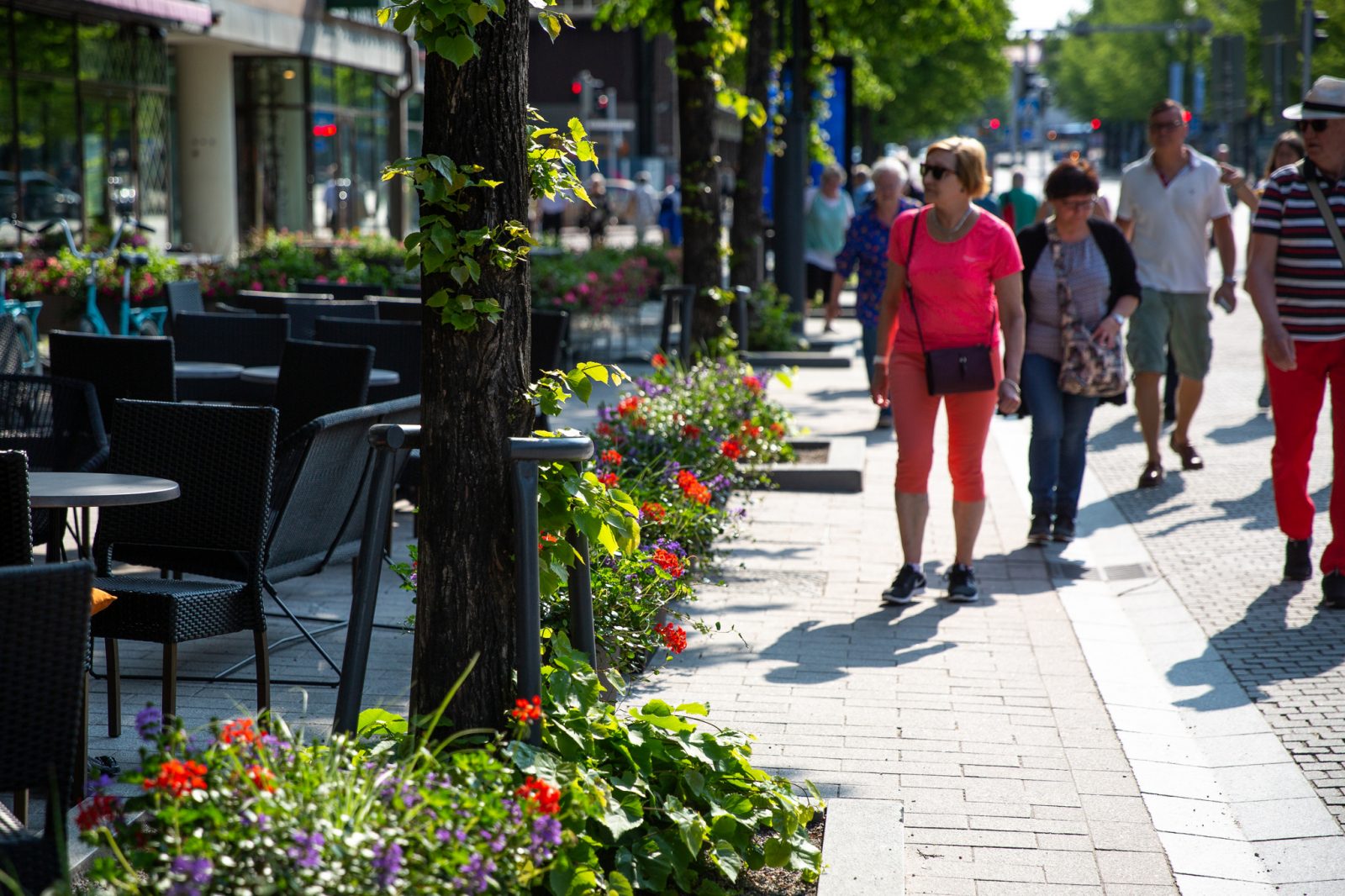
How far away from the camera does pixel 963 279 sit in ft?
20.9

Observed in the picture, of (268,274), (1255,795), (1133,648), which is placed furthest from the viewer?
(268,274)

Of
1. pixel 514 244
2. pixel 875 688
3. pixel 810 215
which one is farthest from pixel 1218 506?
pixel 810 215

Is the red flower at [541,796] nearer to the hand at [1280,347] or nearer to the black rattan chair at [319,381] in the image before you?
the black rattan chair at [319,381]

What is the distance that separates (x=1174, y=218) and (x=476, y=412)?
6.93m

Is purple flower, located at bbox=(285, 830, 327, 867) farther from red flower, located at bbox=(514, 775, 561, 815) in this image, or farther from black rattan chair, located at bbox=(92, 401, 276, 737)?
black rattan chair, located at bbox=(92, 401, 276, 737)

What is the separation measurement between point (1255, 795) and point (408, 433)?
2.69 meters

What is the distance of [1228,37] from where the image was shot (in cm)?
2422

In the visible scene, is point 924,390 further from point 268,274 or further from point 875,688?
point 268,274

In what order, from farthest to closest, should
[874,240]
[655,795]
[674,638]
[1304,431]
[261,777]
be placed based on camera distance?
[874,240] < [1304,431] < [674,638] < [655,795] < [261,777]

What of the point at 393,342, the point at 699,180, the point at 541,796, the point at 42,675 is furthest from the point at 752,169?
the point at 42,675

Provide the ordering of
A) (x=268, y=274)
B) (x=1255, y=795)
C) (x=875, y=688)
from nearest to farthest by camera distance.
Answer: (x=1255, y=795) < (x=875, y=688) < (x=268, y=274)

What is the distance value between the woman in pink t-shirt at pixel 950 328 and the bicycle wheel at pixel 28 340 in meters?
6.86

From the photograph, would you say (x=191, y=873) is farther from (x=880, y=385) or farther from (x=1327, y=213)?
(x=1327, y=213)

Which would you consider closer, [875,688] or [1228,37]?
[875,688]
